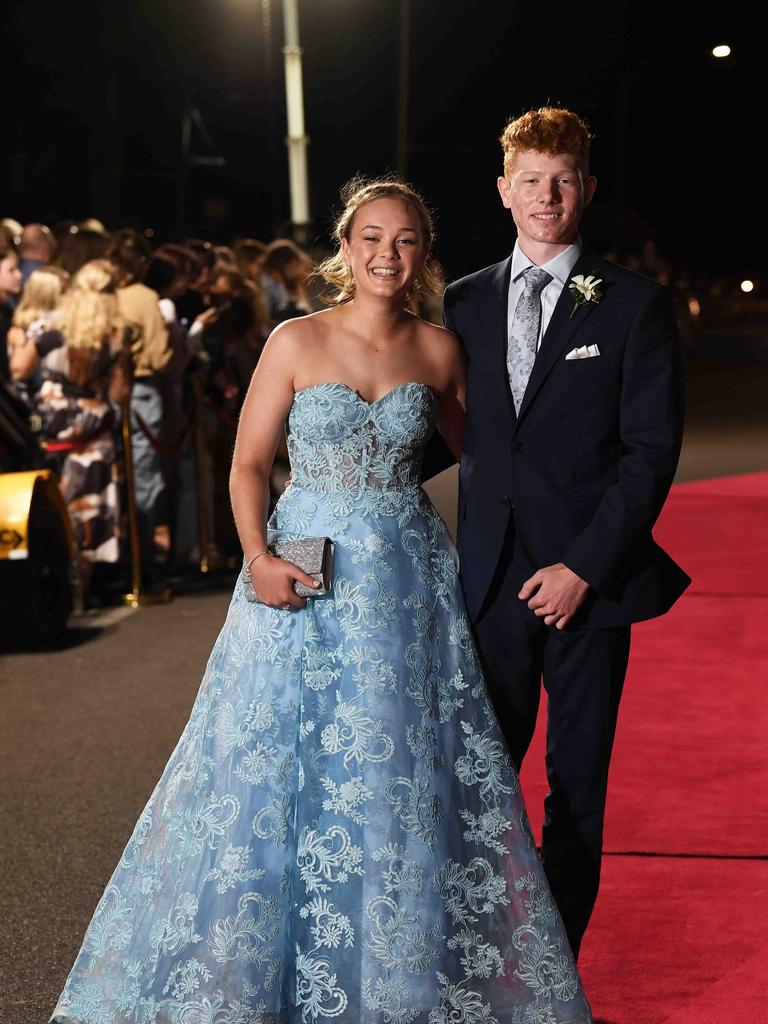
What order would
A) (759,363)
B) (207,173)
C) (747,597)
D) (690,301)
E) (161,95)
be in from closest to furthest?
1. (747,597)
2. (759,363)
3. (690,301)
4. (161,95)
5. (207,173)

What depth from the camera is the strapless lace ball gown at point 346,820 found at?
339 cm

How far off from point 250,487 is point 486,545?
582mm

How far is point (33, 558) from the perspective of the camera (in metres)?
7.73

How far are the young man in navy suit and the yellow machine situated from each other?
431 centimetres

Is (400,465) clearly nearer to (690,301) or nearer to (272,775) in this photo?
(272,775)

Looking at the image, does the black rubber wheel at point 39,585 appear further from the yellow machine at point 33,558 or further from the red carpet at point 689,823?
the red carpet at point 689,823

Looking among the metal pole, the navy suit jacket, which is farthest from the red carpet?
Result: the metal pole

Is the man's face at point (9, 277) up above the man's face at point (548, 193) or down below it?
below

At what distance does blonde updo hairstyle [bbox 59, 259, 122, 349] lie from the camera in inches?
332

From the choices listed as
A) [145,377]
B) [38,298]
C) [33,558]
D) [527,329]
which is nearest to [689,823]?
[527,329]

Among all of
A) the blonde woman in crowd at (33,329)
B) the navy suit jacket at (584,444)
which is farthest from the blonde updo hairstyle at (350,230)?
the blonde woman in crowd at (33,329)

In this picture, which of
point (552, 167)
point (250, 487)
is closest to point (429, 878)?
point (250, 487)

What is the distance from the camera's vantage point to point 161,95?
1656 inches

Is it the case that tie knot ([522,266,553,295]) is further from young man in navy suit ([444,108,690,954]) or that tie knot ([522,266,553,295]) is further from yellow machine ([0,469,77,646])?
yellow machine ([0,469,77,646])
